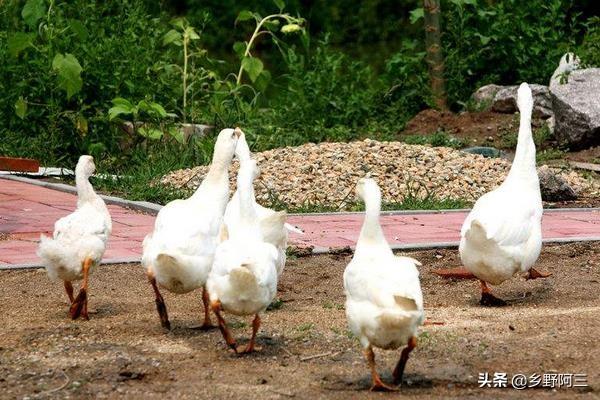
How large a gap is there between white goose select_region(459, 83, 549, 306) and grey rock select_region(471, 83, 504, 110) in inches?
309

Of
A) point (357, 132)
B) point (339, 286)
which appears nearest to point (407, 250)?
point (339, 286)

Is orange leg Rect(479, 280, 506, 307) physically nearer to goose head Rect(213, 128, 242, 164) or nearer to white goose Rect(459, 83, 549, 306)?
white goose Rect(459, 83, 549, 306)

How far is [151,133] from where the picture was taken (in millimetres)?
12328

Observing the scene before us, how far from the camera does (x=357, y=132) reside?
47.2ft

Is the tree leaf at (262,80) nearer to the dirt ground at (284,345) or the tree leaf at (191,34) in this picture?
the tree leaf at (191,34)

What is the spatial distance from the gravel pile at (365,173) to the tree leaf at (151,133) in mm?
771

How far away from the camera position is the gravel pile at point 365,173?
1093cm

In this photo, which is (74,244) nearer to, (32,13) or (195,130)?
(32,13)

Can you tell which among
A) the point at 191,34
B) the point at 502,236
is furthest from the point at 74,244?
the point at 191,34

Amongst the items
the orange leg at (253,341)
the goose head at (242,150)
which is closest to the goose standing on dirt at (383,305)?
the orange leg at (253,341)

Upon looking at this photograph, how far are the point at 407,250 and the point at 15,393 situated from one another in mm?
3910

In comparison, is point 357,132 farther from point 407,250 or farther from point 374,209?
point 374,209

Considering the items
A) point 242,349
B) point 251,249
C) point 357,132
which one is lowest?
point 357,132

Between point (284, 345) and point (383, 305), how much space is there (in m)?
0.97
